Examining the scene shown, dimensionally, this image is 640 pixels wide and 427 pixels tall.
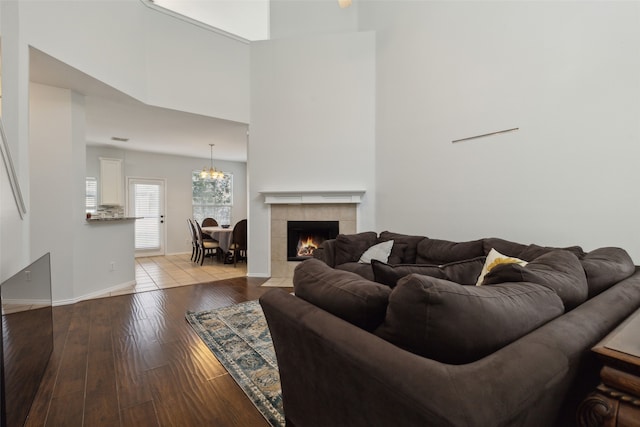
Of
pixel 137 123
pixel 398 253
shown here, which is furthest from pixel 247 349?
pixel 137 123

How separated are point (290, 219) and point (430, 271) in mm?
3661

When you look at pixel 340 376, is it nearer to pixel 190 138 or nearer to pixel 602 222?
pixel 602 222

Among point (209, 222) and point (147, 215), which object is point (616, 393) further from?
point (147, 215)

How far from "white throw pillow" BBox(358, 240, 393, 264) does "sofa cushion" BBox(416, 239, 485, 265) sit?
1.16ft

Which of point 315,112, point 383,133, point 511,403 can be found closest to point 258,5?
point 315,112

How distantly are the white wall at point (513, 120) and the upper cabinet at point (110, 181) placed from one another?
6119 mm

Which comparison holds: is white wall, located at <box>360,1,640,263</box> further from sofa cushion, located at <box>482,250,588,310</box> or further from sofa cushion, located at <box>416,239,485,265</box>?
sofa cushion, located at <box>482,250,588,310</box>

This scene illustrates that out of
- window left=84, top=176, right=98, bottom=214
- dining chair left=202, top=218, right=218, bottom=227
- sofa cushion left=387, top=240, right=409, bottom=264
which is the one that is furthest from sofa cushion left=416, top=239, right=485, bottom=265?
window left=84, top=176, right=98, bottom=214

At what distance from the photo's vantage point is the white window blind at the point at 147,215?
713 centimetres

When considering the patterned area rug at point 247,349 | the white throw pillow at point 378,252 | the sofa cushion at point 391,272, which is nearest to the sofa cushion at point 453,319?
the sofa cushion at point 391,272

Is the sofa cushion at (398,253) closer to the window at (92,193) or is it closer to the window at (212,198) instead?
the window at (212,198)

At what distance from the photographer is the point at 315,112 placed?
15.8ft

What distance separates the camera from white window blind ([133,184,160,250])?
7.13 m

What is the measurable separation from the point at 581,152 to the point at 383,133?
251 centimetres
